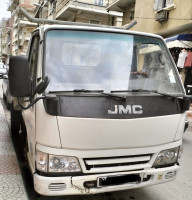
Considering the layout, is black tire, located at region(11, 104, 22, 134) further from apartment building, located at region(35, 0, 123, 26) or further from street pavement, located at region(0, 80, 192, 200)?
apartment building, located at region(35, 0, 123, 26)

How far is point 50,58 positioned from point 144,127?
1.25 meters

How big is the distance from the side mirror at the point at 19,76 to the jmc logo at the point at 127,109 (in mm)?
856

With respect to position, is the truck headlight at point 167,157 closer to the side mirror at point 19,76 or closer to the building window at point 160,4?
the side mirror at point 19,76

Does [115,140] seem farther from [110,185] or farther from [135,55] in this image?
[135,55]

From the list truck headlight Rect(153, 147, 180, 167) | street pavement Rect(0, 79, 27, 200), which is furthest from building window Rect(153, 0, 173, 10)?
truck headlight Rect(153, 147, 180, 167)

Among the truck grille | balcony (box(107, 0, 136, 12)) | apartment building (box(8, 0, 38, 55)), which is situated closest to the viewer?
the truck grille

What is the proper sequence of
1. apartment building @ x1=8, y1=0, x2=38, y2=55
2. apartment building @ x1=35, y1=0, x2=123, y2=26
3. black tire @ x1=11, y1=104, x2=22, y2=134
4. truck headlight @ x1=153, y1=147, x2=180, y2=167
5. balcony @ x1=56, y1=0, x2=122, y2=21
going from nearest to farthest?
truck headlight @ x1=153, y1=147, x2=180, y2=167
black tire @ x1=11, y1=104, x2=22, y2=134
apartment building @ x1=8, y1=0, x2=38, y2=55
balcony @ x1=56, y1=0, x2=122, y2=21
apartment building @ x1=35, y1=0, x2=123, y2=26

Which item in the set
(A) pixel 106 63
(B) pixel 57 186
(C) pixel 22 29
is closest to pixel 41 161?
(B) pixel 57 186

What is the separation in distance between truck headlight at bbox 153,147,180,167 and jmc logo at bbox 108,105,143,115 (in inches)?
23.0

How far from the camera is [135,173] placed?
2748 millimetres

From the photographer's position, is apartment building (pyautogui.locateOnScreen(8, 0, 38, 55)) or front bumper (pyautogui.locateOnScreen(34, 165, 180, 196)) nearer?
front bumper (pyautogui.locateOnScreen(34, 165, 180, 196))

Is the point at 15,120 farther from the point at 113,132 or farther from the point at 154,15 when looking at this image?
the point at 154,15

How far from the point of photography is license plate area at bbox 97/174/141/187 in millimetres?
2631

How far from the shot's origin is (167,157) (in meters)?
2.96
